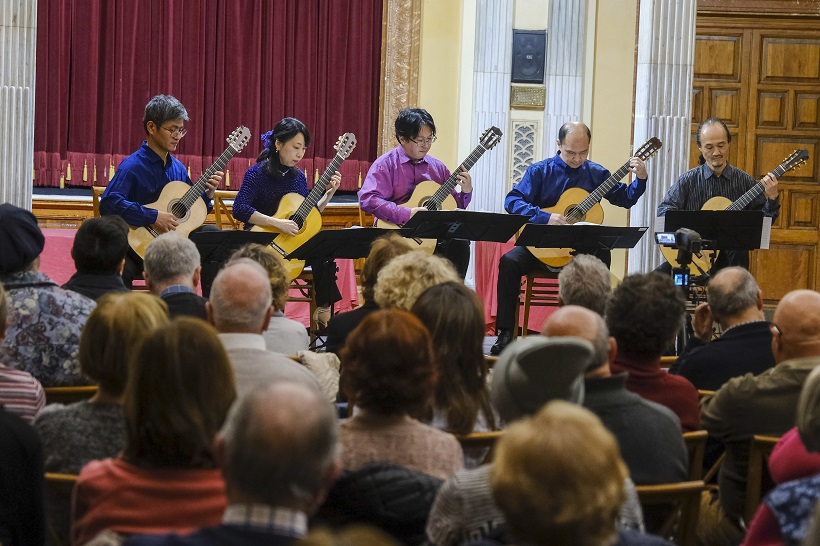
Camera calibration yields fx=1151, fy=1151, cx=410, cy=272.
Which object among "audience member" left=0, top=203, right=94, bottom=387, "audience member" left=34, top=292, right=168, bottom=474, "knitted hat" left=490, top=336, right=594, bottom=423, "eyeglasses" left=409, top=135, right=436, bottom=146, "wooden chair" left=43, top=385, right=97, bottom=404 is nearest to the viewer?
"knitted hat" left=490, top=336, right=594, bottom=423

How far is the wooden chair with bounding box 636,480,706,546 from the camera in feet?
8.25

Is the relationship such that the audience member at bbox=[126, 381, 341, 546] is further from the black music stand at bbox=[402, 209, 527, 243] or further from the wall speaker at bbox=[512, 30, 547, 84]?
the wall speaker at bbox=[512, 30, 547, 84]

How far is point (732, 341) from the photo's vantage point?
3596mm

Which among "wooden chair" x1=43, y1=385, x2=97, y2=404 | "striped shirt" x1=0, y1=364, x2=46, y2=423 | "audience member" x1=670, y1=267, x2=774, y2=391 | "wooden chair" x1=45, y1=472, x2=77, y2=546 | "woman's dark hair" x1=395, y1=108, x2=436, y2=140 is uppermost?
"woman's dark hair" x1=395, y1=108, x2=436, y2=140

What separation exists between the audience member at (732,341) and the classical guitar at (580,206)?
2.79 metres

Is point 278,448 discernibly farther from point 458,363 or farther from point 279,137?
point 279,137

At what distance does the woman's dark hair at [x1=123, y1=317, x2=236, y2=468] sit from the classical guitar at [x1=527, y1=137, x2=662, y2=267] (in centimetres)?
460

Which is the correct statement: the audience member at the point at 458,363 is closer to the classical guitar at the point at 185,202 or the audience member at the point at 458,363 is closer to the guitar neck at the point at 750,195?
the classical guitar at the point at 185,202

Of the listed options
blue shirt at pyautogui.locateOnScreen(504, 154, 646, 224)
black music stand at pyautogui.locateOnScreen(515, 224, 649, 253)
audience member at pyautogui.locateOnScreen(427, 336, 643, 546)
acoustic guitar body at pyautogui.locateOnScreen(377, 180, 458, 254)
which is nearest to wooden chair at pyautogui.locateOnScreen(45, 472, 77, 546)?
audience member at pyautogui.locateOnScreen(427, 336, 643, 546)

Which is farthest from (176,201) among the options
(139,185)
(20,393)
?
(20,393)

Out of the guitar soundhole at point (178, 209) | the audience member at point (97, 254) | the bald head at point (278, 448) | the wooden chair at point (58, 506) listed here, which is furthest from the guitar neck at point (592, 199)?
the bald head at point (278, 448)

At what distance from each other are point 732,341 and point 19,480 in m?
2.20

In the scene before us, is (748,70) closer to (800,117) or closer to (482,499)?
(800,117)

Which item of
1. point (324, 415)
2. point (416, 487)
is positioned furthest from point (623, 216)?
point (324, 415)
